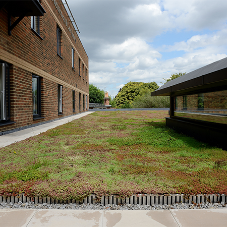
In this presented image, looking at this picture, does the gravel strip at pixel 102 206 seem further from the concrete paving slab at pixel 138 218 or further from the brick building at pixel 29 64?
the brick building at pixel 29 64

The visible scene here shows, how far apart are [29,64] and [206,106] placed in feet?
23.9

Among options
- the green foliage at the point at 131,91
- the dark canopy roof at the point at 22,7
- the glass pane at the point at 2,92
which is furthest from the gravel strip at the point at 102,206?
the green foliage at the point at 131,91

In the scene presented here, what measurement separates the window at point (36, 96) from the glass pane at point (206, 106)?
6878 millimetres

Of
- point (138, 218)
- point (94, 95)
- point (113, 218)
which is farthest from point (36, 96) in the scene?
point (94, 95)

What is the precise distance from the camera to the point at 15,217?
2.07 m

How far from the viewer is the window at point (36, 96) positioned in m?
9.47

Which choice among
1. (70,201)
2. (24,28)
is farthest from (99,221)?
(24,28)

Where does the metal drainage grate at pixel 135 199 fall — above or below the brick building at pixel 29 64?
below

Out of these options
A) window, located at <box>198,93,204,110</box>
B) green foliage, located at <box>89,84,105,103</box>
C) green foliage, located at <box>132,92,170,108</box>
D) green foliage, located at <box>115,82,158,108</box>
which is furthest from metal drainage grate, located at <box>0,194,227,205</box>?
green foliage, located at <box>115,82,158,108</box>

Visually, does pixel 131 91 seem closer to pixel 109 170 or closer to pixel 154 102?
pixel 154 102

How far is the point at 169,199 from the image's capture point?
2.39 metres

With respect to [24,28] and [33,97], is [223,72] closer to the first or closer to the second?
[24,28]

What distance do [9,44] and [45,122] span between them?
182 inches

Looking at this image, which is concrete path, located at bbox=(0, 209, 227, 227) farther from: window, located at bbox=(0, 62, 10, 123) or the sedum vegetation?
window, located at bbox=(0, 62, 10, 123)
